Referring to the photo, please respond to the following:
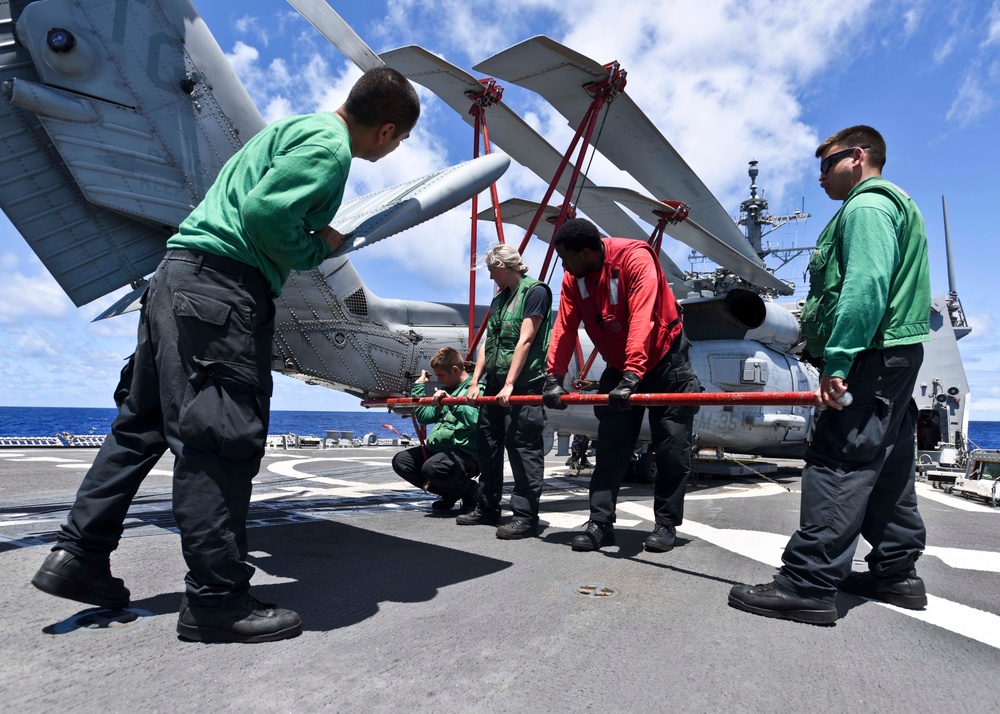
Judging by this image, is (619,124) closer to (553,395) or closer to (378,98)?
(553,395)

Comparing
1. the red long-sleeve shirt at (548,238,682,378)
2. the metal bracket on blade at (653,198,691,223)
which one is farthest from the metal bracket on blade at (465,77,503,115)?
the red long-sleeve shirt at (548,238,682,378)

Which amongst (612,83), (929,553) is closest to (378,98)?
(929,553)

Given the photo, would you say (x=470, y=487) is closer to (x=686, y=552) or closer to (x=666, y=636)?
(x=686, y=552)

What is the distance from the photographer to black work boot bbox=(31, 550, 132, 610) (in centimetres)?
195

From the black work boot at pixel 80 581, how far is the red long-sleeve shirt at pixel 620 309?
2451 mm

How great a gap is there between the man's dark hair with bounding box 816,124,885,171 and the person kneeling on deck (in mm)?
2967

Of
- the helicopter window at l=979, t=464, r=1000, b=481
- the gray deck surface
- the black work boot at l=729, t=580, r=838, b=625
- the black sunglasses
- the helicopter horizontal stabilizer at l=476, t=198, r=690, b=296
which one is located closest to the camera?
the gray deck surface

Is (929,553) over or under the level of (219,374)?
under

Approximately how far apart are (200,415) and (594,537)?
2.34 m

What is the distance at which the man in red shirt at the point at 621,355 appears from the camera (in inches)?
137

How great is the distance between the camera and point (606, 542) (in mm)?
3537

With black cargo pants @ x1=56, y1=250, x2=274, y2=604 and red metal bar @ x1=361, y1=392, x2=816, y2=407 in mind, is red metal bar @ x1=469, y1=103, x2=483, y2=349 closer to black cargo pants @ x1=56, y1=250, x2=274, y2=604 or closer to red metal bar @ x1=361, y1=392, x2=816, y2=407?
red metal bar @ x1=361, y1=392, x2=816, y2=407

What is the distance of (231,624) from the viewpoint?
73.2 inches

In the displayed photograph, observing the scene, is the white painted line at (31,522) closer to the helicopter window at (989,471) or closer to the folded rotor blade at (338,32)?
the folded rotor blade at (338,32)
